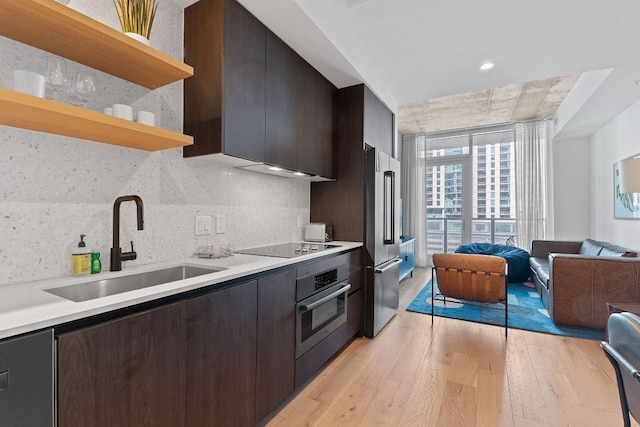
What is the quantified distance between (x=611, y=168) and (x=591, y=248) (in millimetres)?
1223

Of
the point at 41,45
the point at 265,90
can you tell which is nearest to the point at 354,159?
the point at 265,90

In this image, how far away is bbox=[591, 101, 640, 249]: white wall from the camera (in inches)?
139

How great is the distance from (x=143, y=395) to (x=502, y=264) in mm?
3050

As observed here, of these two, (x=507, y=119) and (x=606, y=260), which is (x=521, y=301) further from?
(x=507, y=119)

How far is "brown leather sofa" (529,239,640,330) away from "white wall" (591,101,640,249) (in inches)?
33.5

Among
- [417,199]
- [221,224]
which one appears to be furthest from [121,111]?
[417,199]

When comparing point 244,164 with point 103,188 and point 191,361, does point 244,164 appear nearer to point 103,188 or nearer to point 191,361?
point 103,188

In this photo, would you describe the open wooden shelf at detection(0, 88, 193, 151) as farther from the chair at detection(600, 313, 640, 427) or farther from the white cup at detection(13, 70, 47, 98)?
the chair at detection(600, 313, 640, 427)

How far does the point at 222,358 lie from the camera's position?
4.40ft

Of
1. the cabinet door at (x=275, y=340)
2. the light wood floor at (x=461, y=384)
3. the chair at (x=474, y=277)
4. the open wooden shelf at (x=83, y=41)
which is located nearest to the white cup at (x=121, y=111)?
the open wooden shelf at (x=83, y=41)

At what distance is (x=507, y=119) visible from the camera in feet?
18.1

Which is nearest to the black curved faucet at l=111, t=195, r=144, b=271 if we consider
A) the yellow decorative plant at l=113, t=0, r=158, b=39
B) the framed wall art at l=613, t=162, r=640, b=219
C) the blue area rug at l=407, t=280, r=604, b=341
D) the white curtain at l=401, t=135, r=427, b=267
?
the yellow decorative plant at l=113, t=0, r=158, b=39

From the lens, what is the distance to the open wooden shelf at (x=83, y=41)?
3.47 feet

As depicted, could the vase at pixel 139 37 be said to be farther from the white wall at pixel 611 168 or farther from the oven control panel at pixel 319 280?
the white wall at pixel 611 168
